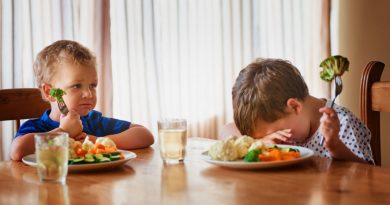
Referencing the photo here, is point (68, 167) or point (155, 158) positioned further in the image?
point (155, 158)

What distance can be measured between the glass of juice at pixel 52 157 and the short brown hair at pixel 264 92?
67cm

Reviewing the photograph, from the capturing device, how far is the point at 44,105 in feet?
6.38

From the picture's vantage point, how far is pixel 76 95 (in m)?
1.77

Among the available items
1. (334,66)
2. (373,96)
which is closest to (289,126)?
(373,96)

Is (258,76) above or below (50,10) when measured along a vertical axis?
below

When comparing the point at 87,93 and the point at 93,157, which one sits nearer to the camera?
the point at 93,157

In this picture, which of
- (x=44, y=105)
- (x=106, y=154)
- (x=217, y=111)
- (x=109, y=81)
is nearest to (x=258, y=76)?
(x=106, y=154)

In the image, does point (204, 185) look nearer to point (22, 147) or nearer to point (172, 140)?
point (172, 140)

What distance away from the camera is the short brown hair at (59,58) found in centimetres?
182

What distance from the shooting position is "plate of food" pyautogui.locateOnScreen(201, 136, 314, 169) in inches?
46.3

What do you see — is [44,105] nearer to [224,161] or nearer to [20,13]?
[224,161]

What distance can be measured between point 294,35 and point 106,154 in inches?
115

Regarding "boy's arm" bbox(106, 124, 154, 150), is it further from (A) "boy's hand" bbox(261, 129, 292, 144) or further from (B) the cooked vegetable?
(B) the cooked vegetable

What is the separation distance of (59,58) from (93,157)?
667 millimetres
